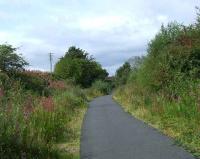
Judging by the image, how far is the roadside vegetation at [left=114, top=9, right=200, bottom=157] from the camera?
1923cm

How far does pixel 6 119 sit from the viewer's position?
13352 millimetres

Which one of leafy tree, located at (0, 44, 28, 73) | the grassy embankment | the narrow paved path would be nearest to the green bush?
leafy tree, located at (0, 44, 28, 73)

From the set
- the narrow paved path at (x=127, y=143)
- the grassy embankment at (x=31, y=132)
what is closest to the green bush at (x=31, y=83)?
the narrow paved path at (x=127, y=143)

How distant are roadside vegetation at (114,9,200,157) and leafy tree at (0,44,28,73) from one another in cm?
756

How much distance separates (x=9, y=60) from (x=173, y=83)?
1070 centimetres

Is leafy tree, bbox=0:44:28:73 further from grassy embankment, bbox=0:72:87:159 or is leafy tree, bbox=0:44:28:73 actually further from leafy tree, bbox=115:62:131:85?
leafy tree, bbox=115:62:131:85

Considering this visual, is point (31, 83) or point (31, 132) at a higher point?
point (31, 83)

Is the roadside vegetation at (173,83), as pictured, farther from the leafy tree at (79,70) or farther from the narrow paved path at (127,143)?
the leafy tree at (79,70)

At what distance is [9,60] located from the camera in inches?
1266

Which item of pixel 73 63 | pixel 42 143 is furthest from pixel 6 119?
pixel 73 63

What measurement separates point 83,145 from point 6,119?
3.81m

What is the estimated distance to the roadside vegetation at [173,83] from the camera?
19234 mm

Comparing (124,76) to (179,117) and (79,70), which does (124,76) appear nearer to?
(79,70)

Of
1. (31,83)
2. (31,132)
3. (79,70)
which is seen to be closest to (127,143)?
(31,132)
